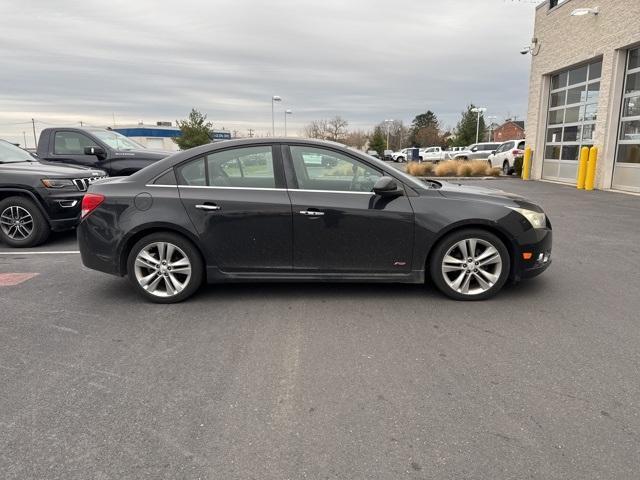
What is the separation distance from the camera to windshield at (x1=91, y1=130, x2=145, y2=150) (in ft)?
33.7

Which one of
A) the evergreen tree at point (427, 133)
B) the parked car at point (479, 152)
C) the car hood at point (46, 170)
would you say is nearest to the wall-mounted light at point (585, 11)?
the car hood at point (46, 170)

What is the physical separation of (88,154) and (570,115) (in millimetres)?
16319

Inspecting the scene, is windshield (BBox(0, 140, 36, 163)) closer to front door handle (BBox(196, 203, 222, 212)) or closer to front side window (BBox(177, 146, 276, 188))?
front side window (BBox(177, 146, 276, 188))

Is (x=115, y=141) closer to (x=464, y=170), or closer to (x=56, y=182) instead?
(x=56, y=182)

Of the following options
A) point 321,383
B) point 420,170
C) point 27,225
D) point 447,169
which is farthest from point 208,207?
point 420,170

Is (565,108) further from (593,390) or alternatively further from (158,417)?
(158,417)

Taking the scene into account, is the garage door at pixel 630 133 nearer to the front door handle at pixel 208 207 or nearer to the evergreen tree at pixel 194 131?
the front door handle at pixel 208 207

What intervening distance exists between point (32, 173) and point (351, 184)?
5.28 metres

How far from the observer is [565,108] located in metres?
Answer: 18.1

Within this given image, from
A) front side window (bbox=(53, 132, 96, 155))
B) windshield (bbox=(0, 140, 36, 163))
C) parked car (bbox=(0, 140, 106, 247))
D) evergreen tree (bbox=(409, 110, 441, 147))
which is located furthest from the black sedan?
evergreen tree (bbox=(409, 110, 441, 147))

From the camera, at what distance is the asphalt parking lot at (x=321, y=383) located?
7.86ft

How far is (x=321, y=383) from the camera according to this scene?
123 inches

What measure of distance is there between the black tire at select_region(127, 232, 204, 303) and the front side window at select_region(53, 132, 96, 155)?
6.55 meters

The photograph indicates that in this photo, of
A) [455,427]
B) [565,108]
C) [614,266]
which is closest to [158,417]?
[455,427]
